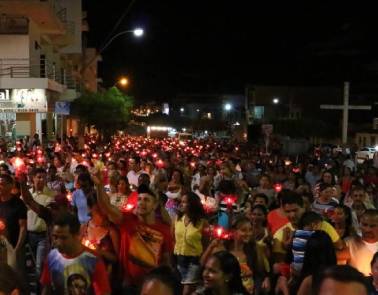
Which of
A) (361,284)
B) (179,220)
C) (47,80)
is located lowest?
(179,220)

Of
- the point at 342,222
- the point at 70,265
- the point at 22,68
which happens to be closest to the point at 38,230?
the point at 342,222

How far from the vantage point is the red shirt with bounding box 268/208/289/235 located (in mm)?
7457

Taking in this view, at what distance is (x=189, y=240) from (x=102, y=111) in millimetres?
35430

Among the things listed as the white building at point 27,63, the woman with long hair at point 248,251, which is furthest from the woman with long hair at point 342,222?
the white building at point 27,63

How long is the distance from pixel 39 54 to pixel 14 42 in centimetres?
300

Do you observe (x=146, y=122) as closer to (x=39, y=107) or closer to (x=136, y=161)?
(x=39, y=107)

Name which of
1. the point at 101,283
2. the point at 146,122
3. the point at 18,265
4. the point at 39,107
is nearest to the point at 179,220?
the point at 18,265

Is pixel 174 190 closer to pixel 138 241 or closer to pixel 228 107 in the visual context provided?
pixel 138 241

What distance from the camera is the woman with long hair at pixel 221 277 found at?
14.5 ft

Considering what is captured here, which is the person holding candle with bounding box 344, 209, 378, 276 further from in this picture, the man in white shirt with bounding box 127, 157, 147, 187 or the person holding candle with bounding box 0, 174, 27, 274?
the man in white shirt with bounding box 127, 157, 147, 187

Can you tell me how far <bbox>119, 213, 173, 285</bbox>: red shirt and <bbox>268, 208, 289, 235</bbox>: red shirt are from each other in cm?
216

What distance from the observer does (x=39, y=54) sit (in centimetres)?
3203

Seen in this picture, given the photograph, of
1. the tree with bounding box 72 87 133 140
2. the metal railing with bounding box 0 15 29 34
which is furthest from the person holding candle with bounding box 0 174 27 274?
the tree with bounding box 72 87 133 140

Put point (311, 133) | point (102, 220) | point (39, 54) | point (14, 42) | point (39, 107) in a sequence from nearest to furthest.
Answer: point (102, 220), point (39, 107), point (14, 42), point (39, 54), point (311, 133)
